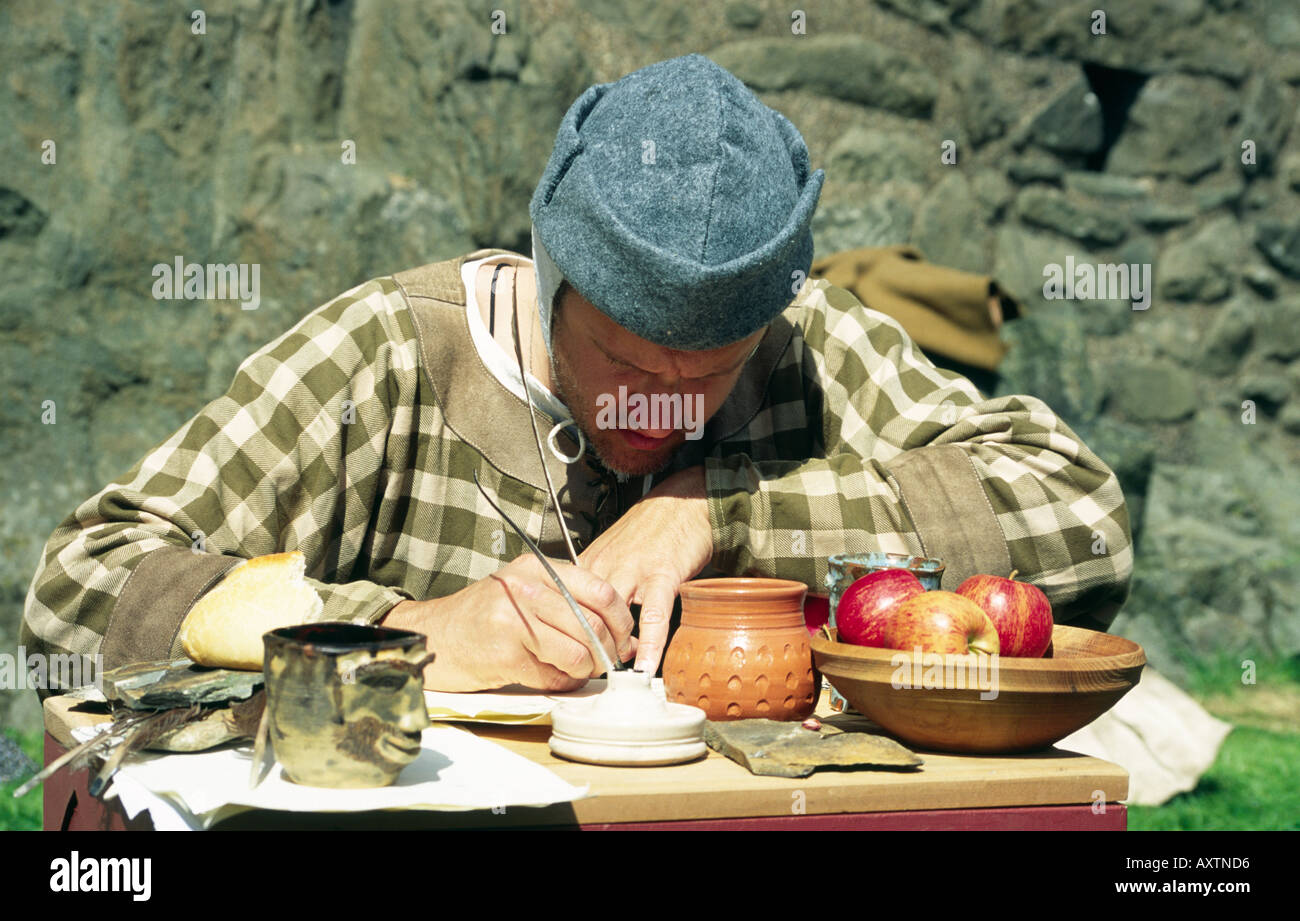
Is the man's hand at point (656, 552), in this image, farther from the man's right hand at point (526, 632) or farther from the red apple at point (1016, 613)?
the red apple at point (1016, 613)

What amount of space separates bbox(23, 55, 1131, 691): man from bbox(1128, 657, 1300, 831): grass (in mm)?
1649

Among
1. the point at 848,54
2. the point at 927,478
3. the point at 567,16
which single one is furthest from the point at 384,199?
the point at 927,478

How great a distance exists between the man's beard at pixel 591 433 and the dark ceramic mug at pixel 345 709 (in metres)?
0.88

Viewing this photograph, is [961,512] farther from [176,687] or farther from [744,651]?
[176,687]

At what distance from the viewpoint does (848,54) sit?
163 inches

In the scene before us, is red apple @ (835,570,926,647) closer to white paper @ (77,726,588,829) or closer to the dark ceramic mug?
white paper @ (77,726,588,829)

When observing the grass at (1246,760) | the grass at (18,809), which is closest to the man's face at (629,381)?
the grass at (18,809)

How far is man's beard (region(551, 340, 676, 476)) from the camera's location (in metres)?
2.01

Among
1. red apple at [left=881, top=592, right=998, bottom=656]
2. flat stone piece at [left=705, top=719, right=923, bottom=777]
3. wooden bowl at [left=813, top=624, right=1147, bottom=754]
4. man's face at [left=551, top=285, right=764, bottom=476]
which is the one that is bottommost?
flat stone piece at [left=705, top=719, right=923, bottom=777]

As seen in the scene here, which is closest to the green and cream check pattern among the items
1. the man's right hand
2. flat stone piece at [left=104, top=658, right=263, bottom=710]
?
the man's right hand

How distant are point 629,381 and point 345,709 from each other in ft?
2.79

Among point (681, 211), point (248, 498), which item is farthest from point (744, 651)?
point (248, 498)

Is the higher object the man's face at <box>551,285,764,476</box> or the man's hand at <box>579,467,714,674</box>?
the man's face at <box>551,285,764,476</box>

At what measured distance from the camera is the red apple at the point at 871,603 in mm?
1470
